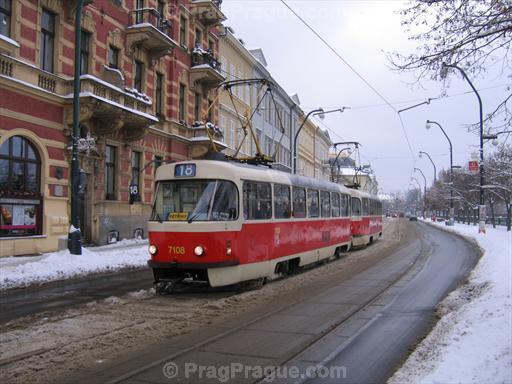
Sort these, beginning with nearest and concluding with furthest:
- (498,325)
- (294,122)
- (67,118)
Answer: (498,325) → (67,118) → (294,122)

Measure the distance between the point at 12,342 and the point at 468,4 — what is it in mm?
7409

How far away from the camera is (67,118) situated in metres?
20.4

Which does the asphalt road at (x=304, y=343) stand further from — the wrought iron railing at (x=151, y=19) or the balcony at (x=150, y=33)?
the wrought iron railing at (x=151, y=19)

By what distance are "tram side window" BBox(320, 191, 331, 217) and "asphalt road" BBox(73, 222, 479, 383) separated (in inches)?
209

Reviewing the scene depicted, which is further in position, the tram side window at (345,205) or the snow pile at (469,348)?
the tram side window at (345,205)

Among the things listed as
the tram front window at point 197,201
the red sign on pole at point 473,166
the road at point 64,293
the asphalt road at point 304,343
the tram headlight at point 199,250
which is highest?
the red sign on pole at point 473,166

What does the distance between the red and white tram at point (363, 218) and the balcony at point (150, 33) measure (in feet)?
38.6

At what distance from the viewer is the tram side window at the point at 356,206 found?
22.8m

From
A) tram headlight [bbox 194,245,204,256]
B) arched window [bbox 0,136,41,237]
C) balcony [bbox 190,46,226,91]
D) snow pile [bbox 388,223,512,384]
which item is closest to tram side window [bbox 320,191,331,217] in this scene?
tram headlight [bbox 194,245,204,256]

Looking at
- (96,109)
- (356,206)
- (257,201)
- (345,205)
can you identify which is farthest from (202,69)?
(257,201)

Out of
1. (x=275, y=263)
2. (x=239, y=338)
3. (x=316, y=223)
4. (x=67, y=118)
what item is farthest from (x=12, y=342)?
(x=67, y=118)

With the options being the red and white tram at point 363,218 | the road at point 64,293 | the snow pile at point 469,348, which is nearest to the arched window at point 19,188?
the road at point 64,293

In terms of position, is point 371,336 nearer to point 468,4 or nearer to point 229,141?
point 468,4

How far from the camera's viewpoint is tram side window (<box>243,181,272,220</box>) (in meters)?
11.3
